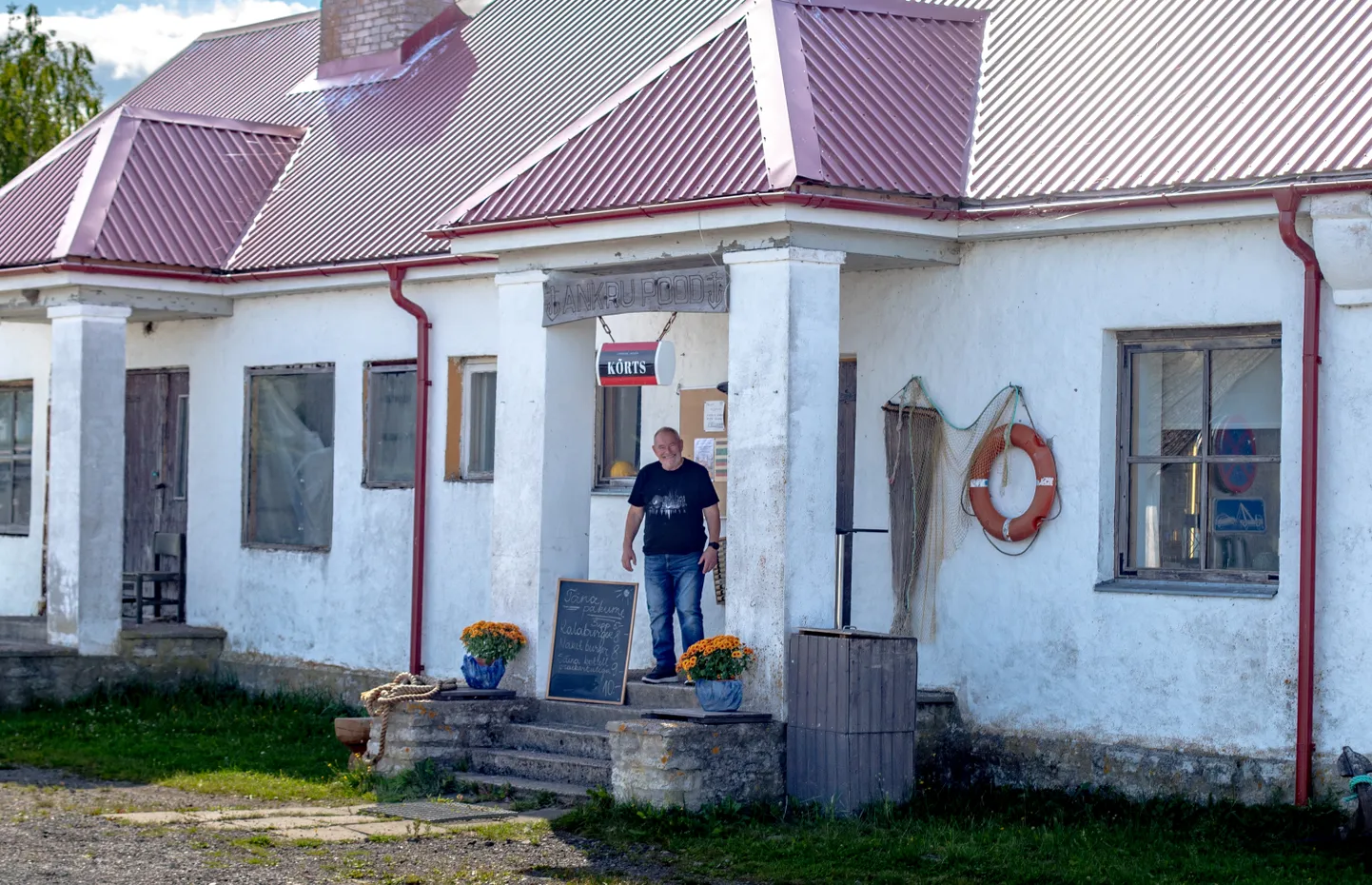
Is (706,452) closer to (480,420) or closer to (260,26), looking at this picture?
(480,420)

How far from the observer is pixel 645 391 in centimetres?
1364

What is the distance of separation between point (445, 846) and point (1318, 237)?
556 cm

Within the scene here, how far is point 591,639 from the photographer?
12.0 meters

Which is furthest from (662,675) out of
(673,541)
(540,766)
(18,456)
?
(18,456)

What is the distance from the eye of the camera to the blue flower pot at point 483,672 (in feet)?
39.4

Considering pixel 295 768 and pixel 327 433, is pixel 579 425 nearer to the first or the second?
pixel 295 768

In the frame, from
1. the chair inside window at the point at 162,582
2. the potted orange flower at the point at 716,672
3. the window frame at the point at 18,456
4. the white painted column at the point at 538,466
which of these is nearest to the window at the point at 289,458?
the chair inside window at the point at 162,582

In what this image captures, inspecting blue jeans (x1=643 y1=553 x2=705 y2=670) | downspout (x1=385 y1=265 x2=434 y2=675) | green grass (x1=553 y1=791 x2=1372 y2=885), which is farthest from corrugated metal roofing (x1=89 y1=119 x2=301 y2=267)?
green grass (x1=553 y1=791 x2=1372 y2=885)

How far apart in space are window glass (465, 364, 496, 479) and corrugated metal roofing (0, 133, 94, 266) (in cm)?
360

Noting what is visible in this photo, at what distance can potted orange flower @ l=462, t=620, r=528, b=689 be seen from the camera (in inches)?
471

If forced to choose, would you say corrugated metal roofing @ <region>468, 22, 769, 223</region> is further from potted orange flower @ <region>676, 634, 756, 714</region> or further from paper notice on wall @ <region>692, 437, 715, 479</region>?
potted orange flower @ <region>676, 634, 756, 714</region>

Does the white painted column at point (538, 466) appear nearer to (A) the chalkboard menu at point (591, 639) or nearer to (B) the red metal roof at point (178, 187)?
(A) the chalkboard menu at point (591, 639)

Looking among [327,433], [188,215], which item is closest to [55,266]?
[188,215]

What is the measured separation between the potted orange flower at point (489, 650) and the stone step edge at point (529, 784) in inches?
24.5
